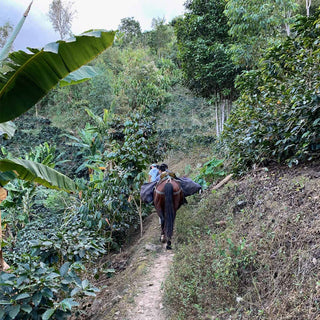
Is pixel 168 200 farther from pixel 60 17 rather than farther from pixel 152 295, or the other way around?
pixel 60 17

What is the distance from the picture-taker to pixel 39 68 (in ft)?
9.25

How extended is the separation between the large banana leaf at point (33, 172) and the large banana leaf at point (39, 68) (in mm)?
548

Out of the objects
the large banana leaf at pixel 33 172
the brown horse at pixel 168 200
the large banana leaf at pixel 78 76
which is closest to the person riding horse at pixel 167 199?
the brown horse at pixel 168 200

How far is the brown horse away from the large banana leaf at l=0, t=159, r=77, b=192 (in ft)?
6.60

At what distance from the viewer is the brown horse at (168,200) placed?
4969 mm

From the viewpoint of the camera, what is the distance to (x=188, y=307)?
300 centimetres

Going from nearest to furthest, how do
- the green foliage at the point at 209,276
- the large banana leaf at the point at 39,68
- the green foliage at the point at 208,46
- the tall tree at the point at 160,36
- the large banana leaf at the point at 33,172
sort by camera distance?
the large banana leaf at the point at 39,68 → the green foliage at the point at 209,276 → the large banana leaf at the point at 33,172 → the green foliage at the point at 208,46 → the tall tree at the point at 160,36

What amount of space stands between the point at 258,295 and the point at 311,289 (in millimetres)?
496

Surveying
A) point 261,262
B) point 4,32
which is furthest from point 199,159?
point 4,32

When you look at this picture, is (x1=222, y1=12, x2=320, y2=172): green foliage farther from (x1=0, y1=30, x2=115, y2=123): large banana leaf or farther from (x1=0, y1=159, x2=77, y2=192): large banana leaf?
(x1=0, y1=159, x2=77, y2=192): large banana leaf

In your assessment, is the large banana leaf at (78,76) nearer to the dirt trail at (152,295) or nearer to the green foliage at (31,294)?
the green foliage at (31,294)

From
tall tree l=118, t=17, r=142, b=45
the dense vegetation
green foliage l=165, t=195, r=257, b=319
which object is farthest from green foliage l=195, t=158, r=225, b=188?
tall tree l=118, t=17, r=142, b=45

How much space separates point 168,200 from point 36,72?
314cm

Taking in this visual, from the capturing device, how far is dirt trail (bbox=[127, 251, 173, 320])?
3301mm
